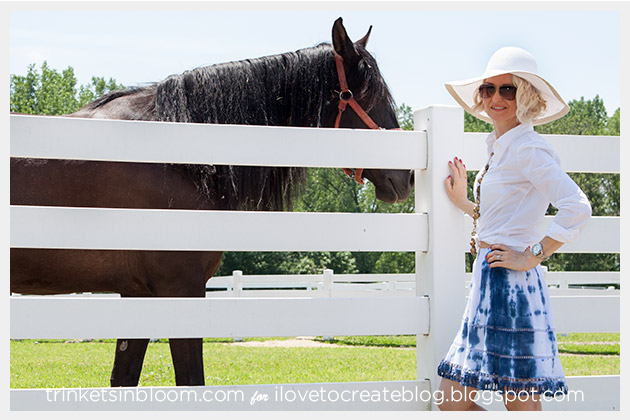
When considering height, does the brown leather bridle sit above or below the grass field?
above

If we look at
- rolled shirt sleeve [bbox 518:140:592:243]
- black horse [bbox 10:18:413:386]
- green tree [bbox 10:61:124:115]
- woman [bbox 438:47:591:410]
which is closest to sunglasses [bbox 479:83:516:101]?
woman [bbox 438:47:591:410]

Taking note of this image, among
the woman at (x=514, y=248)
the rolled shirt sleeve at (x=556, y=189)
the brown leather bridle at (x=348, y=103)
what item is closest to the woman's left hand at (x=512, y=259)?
the woman at (x=514, y=248)

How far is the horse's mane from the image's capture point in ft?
13.2

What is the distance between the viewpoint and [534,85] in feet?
9.05

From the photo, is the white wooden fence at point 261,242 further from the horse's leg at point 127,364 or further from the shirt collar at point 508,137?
the horse's leg at point 127,364

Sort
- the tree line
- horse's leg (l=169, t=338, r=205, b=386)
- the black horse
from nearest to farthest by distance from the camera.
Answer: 1. horse's leg (l=169, t=338, r=205, b=386)
2. the black horse
3. the tree line

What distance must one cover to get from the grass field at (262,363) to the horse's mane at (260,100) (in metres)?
2.79

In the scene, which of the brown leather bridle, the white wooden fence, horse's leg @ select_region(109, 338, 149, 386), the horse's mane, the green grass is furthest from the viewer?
the green grass

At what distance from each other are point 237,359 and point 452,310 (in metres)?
6.14

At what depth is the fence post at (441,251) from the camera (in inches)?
127

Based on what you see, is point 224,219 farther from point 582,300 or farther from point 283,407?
point 582,300

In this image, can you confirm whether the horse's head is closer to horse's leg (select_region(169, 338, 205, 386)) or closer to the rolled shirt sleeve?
horse's leg (select_region(169, 338, 205, 386))

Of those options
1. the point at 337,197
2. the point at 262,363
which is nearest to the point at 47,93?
the point at 337,197

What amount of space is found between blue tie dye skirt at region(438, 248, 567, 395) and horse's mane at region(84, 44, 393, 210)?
5.88 ft
